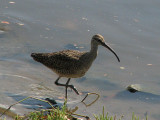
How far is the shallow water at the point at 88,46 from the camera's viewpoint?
762 centimetres

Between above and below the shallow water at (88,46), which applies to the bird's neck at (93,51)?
above

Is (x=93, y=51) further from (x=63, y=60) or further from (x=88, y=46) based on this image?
(x=88, y=46)

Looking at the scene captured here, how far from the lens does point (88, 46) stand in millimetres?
9758

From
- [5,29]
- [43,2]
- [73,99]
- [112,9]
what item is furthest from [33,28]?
[73,99]

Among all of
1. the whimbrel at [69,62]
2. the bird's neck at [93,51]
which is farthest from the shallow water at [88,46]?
the bird's neck at [93,51]

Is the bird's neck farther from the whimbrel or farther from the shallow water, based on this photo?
the shallow water

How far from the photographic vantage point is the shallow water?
762 cm

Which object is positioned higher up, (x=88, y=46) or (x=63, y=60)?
(x=63, y=60)

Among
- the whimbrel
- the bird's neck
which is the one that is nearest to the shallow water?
the whimbrel

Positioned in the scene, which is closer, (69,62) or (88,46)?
(69,62)

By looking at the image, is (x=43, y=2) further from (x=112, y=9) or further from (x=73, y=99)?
(x=73, y=99)

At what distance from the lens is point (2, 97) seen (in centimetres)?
700

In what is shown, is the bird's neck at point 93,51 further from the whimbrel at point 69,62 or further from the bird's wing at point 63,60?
the bird's wing at point 63,60

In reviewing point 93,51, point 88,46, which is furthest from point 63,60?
point 88,46
